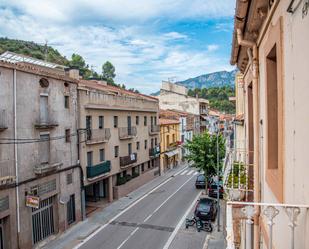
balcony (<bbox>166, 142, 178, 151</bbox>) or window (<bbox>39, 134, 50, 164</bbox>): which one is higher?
window (<bbox>39, 134, 50, 164</bbox>)

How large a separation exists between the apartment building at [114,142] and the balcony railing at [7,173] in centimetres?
740

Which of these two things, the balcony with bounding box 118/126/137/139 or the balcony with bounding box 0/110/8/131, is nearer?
the balcony with bounding box 0/110/8/131

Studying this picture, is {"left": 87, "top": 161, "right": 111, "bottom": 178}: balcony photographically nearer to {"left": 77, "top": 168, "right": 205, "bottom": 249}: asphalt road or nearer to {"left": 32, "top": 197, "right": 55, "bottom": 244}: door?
{"left": 77, "top": 168, "right": 205, "bottom": 249}: asphalt road

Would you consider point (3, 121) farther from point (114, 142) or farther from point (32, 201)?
point (114, 142)

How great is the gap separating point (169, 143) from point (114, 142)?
65.4 feet

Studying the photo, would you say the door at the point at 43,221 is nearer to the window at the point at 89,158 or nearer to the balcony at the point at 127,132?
the window at the point at 89,158

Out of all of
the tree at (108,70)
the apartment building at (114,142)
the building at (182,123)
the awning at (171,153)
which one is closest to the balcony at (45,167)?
the apartment building at (114,142)

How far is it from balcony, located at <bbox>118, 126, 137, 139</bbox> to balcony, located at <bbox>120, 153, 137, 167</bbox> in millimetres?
1941

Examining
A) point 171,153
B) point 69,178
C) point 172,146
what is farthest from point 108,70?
point 69,178

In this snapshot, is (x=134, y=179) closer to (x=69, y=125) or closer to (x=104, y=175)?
(x=104, y=175)

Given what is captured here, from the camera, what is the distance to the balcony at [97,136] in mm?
25572

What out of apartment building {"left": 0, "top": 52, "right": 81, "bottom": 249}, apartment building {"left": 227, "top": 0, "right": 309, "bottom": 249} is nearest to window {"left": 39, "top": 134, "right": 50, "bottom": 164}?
apartment building {"left": 0, "top": 52, "right": 81, "bottom": 249}

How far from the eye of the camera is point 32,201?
59.3ft

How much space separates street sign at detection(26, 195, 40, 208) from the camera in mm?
17906
